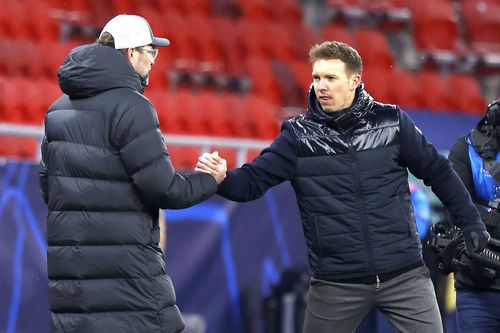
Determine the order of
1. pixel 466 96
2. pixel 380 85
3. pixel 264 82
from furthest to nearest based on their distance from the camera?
pixel 466 96
pixel 380 85
pixel 264 82

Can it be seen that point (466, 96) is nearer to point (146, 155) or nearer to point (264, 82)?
point (264, 82)

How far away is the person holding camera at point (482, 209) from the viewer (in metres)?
4.98

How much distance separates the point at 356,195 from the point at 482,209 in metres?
0.78

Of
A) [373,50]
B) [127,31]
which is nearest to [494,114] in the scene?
[127,31]

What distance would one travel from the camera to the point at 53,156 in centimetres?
407

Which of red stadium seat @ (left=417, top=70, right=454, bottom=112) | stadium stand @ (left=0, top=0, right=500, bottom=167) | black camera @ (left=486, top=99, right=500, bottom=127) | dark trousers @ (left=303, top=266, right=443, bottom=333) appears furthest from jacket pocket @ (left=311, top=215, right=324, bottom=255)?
red stadium seat @ (left=417, top=70, right=454, bottom=112)

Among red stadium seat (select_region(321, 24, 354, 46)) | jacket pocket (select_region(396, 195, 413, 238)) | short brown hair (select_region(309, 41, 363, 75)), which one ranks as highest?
short brown hair (select_region(309, 41, 363, 75))

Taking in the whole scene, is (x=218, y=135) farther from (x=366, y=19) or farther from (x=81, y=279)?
(x=81, y=279)

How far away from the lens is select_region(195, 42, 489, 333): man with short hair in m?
4.63

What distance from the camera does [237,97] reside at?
11641 mm

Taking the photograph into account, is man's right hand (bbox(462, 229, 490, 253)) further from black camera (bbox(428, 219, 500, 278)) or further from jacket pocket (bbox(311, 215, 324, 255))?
jacket pocket (bbox(311, 215, 324, 255))

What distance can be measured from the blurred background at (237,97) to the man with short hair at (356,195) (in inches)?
77.9

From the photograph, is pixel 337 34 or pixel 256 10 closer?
pixel 256 10

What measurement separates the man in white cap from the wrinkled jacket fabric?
83cm
